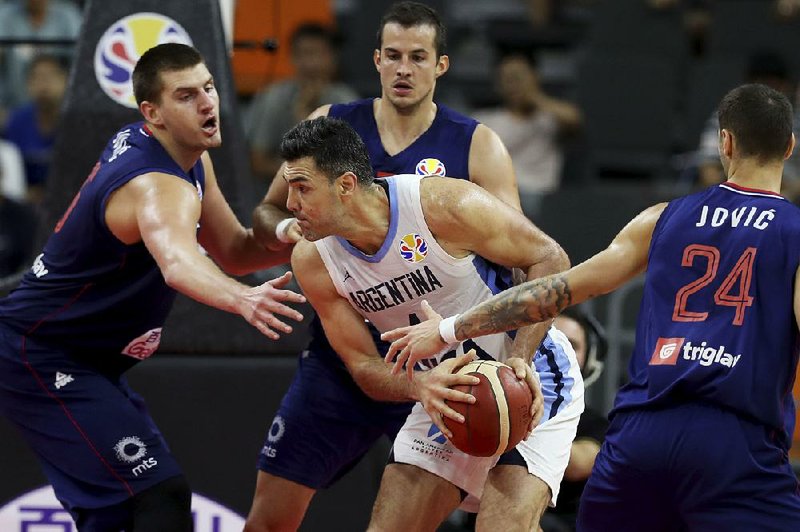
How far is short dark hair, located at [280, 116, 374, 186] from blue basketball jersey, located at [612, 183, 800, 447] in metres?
1.14

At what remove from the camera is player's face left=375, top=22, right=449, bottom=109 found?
227 inches

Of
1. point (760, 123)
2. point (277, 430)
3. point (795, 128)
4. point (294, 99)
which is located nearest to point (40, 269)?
point (277, 430)

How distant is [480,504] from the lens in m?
4.99

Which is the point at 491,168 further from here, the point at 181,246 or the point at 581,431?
the point at 181,246

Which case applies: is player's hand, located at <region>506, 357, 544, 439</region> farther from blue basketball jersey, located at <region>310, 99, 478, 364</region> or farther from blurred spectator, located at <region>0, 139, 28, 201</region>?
blurred spectator, located at <region>0, 139, 28, 201</region>

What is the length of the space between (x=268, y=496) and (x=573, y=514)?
165 cm

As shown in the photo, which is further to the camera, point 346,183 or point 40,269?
point 40,269

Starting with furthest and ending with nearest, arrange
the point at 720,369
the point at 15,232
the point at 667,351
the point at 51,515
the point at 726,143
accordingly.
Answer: the point at 15,232, the point at 51,515, the point at 726,143, the point at 667,351, the point at 720,369

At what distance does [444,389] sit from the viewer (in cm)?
461

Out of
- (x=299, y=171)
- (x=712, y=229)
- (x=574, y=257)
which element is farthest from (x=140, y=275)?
(x=574, y=257)

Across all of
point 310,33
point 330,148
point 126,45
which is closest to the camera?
point 330,148

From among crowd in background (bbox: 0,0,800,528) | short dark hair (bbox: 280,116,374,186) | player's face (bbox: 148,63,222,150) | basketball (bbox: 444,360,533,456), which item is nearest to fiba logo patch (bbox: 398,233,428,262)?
short dark hair (bbox: 280,116,374,186)

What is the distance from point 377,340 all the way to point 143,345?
979 mm

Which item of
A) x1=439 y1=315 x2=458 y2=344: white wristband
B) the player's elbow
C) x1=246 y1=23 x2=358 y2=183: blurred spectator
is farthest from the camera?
x1=246 y1=23 x2=358 y2=183: blurred spectator
